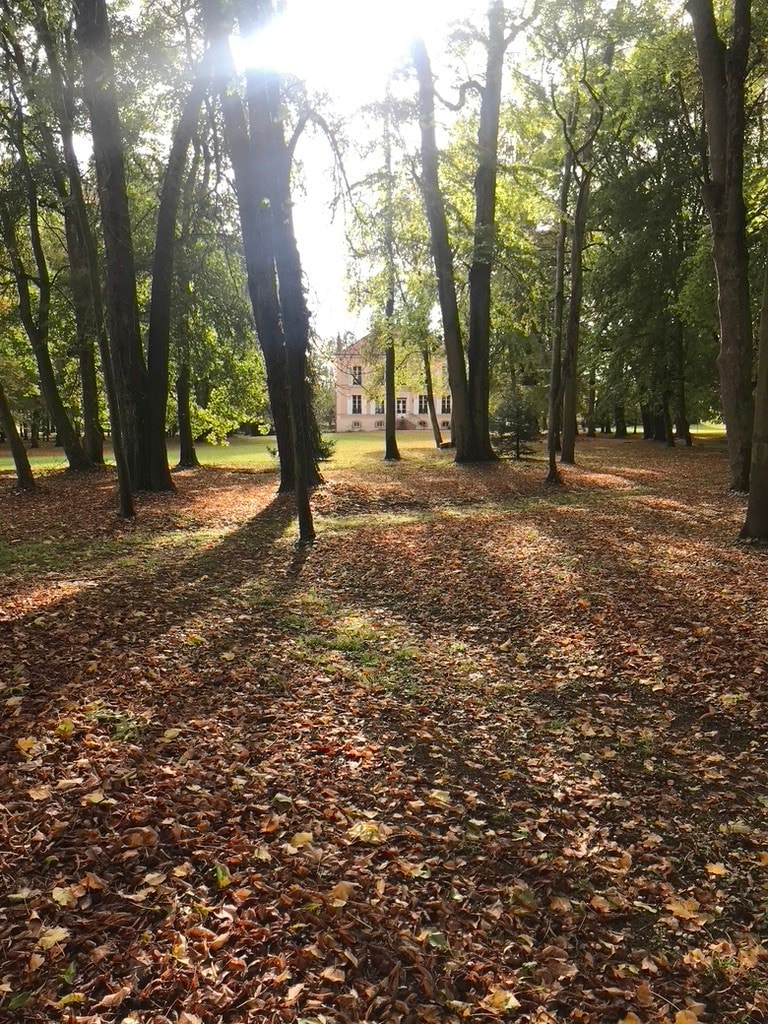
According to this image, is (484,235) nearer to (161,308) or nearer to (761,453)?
(161,308)

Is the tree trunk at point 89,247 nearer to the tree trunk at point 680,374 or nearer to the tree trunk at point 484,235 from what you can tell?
the tree trunk at point 484,235

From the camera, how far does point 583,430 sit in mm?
50594

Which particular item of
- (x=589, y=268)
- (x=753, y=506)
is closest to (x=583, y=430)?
(x=589, y=268)

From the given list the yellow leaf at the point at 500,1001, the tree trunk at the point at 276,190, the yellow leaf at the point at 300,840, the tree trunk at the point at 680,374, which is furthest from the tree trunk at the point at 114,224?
the tree trunk at the point at 680,374

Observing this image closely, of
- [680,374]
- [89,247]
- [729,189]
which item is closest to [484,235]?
[729,189]

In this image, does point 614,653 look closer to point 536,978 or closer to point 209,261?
point 536,978

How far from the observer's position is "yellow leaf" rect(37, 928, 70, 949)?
2637mm

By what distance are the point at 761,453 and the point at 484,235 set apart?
417 inches

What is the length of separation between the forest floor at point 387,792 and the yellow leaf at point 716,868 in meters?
0.01

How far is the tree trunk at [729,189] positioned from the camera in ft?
35.8

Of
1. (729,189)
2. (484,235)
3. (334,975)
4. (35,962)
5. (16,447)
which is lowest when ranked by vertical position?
(334,975)

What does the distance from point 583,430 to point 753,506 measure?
43622 mm

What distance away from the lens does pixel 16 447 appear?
14.8 metres

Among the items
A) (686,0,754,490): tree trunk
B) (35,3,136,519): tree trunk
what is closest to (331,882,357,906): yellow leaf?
(35,3,136,519): tree trunk
